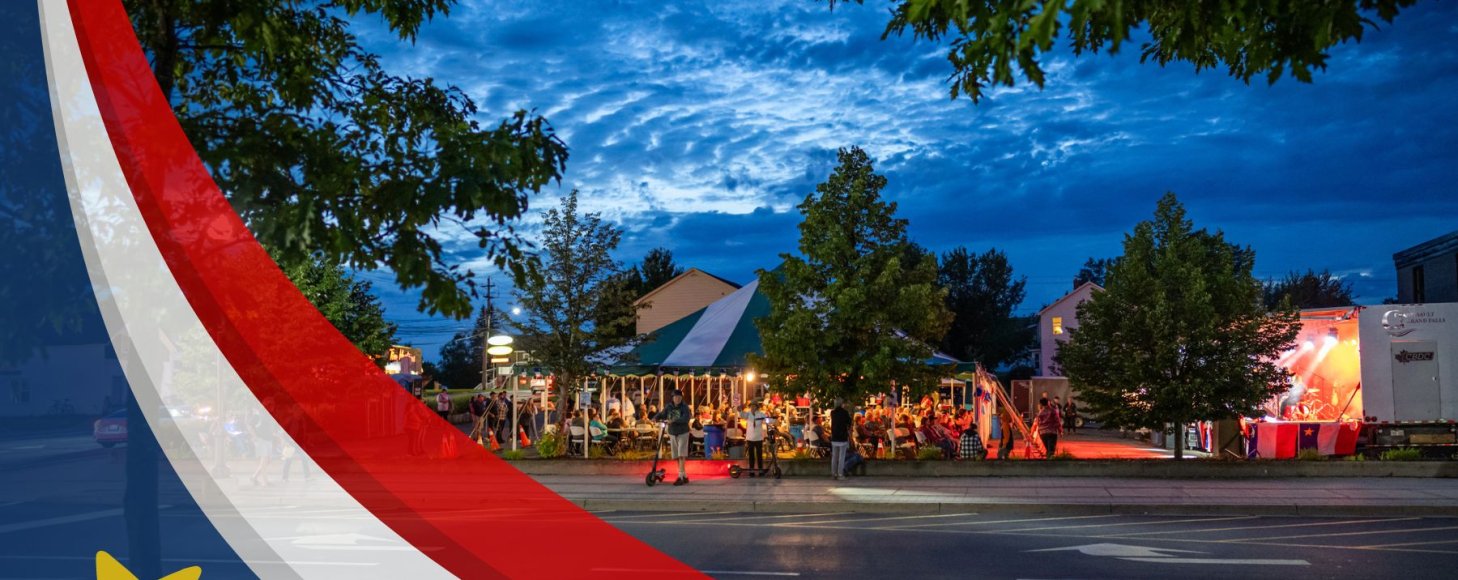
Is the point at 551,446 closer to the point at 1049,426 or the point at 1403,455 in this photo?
the point at 1049,426

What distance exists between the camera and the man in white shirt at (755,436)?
2105 centimetres

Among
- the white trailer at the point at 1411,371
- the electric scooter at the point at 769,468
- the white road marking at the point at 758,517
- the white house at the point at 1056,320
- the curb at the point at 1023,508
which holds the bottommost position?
the white road marking at the point at 758,517

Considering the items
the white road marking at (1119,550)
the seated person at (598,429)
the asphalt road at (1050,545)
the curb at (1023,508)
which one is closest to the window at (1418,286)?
the curb at (1023,508)

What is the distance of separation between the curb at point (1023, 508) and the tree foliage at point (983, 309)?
50.7m

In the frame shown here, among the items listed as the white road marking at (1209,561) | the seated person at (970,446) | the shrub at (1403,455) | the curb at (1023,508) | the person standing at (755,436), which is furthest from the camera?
the seated person at (970,446)

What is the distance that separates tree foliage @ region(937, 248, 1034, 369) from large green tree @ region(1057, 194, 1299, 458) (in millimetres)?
44655

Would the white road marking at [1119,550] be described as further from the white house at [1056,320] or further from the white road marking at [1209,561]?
the white house at [1056,320]

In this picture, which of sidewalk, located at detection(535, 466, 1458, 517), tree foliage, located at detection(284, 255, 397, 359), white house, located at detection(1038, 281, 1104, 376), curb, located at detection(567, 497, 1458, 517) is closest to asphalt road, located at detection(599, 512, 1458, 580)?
curb, located at detection(567, 497, 1458, 517)

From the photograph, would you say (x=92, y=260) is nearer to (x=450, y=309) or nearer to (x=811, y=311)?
(x=450, y=309)

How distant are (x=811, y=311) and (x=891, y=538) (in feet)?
29.9

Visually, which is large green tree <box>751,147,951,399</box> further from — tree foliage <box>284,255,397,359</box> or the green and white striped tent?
tree foliage <box>284,255,397,359</box>

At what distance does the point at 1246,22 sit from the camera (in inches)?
200

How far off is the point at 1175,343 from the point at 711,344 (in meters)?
10.7

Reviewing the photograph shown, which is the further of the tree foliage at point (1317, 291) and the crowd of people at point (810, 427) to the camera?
the tree foliage at point (1317, 291)
